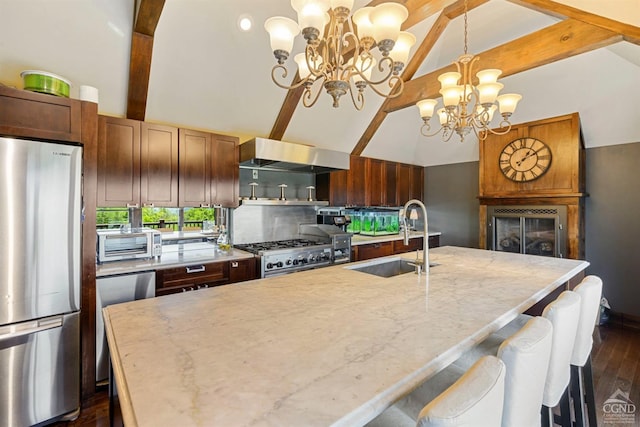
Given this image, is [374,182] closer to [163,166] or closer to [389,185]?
[389,185]

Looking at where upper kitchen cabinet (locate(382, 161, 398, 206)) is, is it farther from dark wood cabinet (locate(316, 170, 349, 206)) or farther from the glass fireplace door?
the glass fireplace door

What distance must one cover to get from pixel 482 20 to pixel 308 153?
2.50 m

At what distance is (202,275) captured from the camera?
2.73 meters

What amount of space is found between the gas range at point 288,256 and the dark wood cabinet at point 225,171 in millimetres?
615

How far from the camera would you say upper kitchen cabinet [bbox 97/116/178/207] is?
252 centimetres

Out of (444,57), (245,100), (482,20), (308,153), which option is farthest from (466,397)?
(444,57)

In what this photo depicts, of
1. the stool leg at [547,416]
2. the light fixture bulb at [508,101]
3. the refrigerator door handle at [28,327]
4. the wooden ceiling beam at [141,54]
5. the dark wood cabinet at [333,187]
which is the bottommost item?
the stool leg at [547,416]

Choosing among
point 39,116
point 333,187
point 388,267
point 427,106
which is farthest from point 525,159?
point 39,116

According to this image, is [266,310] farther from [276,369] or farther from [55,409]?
[55,409]

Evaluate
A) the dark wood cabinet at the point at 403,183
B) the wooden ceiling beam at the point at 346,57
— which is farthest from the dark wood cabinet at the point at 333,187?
the dark wood cabinet at the point at 403,183

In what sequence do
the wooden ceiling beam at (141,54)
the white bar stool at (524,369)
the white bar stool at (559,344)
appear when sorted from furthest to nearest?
the wooden ceiling beam at (141,54) < the white bar stool at (559,344) < the white bar stool at (524,369)

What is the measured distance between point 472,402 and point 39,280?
8.04 feet

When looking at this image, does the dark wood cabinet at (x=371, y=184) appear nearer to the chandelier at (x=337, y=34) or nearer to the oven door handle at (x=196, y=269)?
the oven door handle at (x=196, y=269)

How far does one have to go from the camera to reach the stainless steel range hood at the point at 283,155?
3012mm
